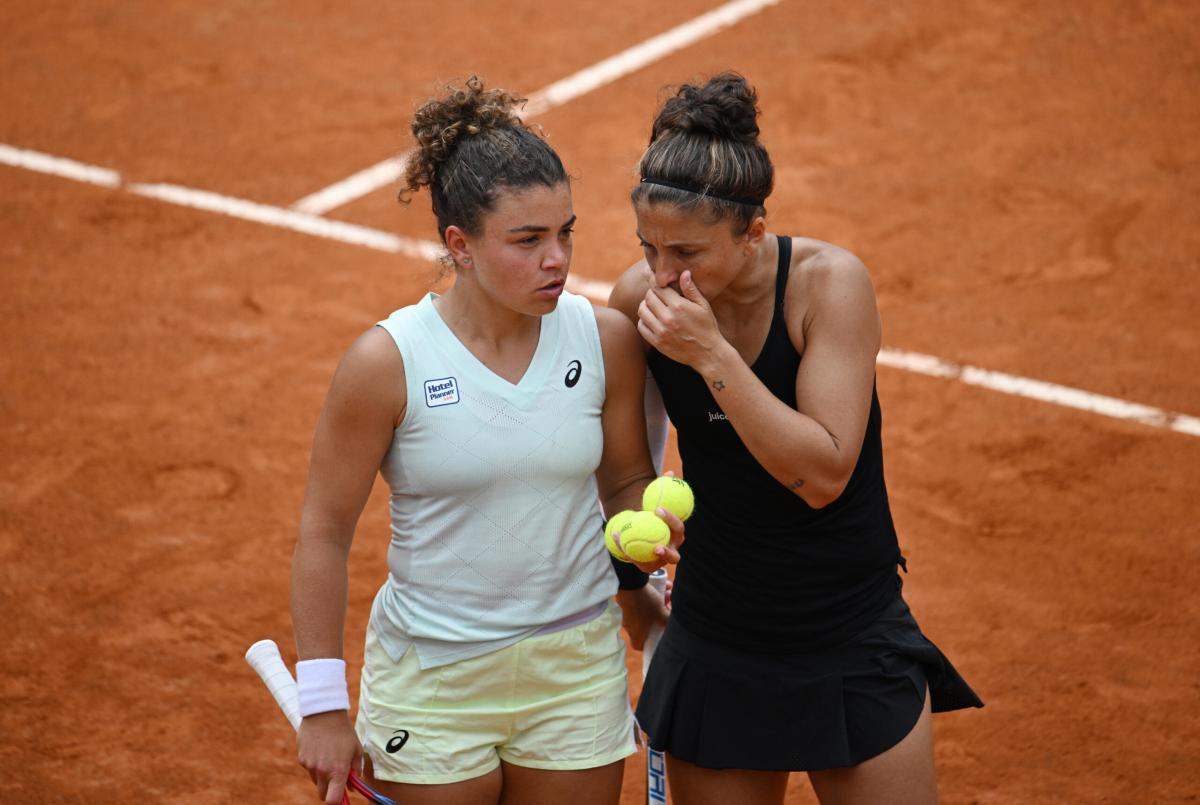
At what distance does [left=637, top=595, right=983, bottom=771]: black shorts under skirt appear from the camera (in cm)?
362

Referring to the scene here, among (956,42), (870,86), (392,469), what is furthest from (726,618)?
(956,42)

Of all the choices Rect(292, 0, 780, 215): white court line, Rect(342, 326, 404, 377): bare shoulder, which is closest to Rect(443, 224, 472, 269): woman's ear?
Rect(342, 326, 404, 377): bare shoulder

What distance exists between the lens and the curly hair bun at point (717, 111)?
3465mm

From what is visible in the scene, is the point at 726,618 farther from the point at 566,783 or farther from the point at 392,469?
the point at 392,469

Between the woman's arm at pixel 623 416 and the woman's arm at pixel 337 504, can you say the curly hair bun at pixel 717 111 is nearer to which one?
the woman's arm at pixel 623 416

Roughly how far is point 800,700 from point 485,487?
99 cm

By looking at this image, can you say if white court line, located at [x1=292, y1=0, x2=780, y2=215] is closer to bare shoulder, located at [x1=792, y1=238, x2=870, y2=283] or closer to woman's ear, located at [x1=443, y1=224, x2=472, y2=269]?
woman's ear, located at [x1=443, y1=224, x2=472, y2=269]

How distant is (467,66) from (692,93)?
7.98 meters

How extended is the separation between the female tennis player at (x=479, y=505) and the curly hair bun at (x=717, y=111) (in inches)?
12.9

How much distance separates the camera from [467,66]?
1117 centimetres

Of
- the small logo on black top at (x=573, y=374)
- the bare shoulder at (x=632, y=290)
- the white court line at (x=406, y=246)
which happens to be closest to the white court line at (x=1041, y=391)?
the white court line at (x=406, y=246)

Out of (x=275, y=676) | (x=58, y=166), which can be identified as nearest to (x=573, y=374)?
(x=275, y=676)

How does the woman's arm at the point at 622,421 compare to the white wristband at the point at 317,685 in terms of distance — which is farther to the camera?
the woman's arm at the point at 622,421

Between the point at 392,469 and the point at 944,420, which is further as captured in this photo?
the point at 944,420
